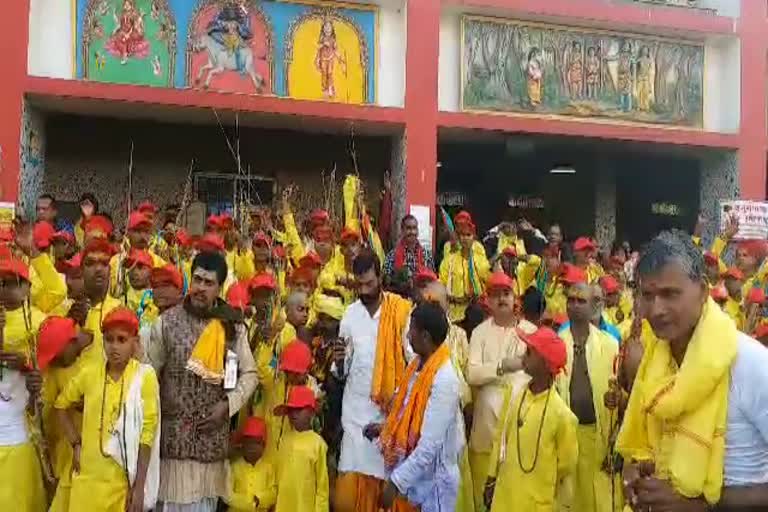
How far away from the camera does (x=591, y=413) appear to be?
5.54 m

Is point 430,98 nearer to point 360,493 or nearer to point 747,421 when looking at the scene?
point 360,493

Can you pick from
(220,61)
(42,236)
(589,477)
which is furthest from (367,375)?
(220,61)

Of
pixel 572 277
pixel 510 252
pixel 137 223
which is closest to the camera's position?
pixel 572 277

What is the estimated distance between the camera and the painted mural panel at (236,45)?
11281 mm

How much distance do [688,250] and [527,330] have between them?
3366 millimetres

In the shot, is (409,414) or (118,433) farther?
(409,414)

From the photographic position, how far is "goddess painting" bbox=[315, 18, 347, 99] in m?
12.1

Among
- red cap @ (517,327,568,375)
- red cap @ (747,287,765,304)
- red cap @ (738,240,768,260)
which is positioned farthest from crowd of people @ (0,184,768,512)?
red cap @ (738,240,768,260)

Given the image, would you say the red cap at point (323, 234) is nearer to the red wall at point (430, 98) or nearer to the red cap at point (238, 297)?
the red cap at point (238, 297)

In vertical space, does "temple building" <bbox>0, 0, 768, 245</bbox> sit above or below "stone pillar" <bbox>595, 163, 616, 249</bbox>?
above

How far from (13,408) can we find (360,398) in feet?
6.34

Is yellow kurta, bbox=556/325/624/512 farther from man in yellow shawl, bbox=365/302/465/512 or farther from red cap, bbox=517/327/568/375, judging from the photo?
man in yellow shawl, bbox=365/302/465/512

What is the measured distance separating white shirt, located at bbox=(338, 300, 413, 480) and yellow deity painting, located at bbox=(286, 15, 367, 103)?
22.1 feet

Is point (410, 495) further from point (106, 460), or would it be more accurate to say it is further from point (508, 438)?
point (106, 460)
